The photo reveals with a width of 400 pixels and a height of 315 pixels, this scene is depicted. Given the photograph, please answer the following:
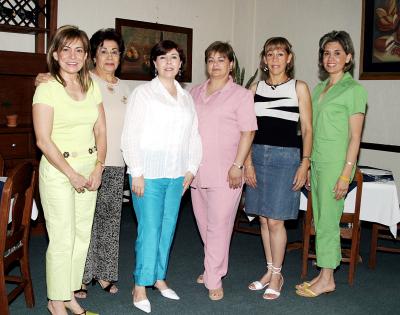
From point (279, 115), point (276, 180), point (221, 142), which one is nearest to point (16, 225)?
point (221, 142)

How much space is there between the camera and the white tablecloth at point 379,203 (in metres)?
3.32

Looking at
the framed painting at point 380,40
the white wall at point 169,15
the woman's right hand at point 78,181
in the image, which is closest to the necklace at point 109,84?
the woman's right hand at point 78,181

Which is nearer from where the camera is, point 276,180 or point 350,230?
point 276,180

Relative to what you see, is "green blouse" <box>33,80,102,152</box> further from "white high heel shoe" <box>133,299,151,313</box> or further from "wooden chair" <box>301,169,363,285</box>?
"wooden chair" <box>301,169,363,285</box>

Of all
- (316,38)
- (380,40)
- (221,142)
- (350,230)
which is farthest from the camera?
(316,38)

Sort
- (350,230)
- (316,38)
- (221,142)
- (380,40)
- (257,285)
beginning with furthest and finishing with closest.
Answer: (316,38), (380,40), (350,230), (257,285), (221,142)

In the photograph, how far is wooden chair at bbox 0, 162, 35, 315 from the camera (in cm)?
229

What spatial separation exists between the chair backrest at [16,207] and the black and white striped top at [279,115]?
1311 mm

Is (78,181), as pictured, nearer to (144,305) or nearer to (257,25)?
(144,305)

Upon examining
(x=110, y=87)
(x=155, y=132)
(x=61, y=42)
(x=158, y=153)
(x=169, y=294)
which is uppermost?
(x=61, y=42)

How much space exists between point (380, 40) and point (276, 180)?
8.52ft

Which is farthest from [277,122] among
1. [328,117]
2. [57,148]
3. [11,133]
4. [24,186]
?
[11,133]

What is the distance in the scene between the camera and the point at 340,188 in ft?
9.07

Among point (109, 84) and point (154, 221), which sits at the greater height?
point (109, 84)
